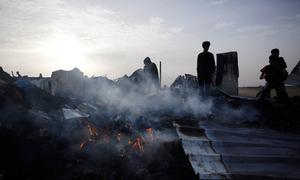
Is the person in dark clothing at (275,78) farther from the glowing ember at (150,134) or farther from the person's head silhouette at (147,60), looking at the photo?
the person's head silhouette at (147,60)

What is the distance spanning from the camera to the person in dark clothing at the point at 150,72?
11.5 m

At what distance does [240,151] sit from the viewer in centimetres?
546

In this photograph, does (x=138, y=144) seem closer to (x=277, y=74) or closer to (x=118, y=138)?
(x=118, y=138)

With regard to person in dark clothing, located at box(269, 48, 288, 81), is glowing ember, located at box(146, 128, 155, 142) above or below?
below

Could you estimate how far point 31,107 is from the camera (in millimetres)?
8703

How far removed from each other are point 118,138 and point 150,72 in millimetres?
5608

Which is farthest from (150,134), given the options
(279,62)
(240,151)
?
(279,62)

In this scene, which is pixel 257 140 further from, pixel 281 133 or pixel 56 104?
pixel 56 104

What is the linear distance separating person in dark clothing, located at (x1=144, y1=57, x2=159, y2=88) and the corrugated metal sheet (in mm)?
5285

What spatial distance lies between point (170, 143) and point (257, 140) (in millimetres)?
2293

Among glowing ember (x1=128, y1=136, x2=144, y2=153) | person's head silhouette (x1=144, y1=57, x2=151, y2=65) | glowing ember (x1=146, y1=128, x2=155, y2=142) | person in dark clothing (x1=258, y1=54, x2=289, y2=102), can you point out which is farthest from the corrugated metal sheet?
person's head silhouette (x1=144, y1=57, x2=151, y2=65)

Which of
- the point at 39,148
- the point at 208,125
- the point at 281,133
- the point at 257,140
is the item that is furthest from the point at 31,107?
the point at 281,133

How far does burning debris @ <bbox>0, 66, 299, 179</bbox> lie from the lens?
5.39 meters

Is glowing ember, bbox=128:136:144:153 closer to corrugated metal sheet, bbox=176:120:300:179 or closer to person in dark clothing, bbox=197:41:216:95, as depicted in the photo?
corrugated metal sheet, bbox=176:120:300:179
